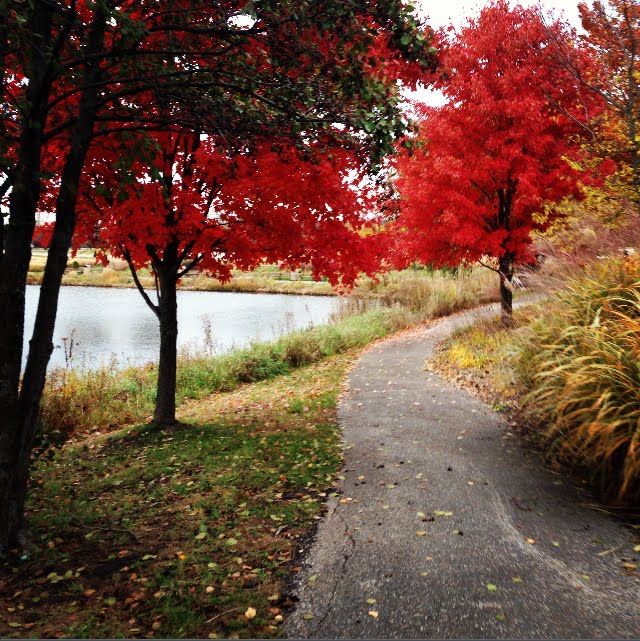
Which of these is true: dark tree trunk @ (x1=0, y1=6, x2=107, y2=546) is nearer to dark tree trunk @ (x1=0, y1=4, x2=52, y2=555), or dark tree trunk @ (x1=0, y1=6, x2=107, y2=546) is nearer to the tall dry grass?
dark tree trunk @ (x1=0, y1=4, x2=52, y2=555)

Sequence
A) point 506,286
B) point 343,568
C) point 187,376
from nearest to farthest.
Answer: point 343,568
point 506,286
point 187,376

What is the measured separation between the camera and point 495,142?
9375mm

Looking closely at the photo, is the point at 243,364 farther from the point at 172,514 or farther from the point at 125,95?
the point at 125,95

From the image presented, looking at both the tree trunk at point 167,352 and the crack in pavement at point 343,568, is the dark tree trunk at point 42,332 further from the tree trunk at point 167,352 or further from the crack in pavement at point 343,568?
the tree trunk at point 167,352

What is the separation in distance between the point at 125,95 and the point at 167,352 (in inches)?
147

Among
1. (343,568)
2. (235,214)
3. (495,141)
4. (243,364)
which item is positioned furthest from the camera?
(243,364)

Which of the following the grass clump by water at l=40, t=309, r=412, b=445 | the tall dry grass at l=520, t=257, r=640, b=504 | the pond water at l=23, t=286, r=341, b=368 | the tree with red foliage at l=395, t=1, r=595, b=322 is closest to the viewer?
the tall dry grass at l=520, t=257, r=640, b=504

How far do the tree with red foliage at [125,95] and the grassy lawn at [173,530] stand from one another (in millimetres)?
624

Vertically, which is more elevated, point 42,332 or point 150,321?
point 42,332

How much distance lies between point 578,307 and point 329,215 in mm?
2960

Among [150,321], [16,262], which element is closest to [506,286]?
[16,262]

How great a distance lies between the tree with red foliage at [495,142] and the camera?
9.20 m

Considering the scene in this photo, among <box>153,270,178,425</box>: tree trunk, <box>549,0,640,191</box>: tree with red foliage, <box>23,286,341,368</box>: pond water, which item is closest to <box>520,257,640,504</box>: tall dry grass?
<box>549,0,640,191</box>: tree with red foliage

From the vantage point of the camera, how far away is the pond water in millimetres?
14734
